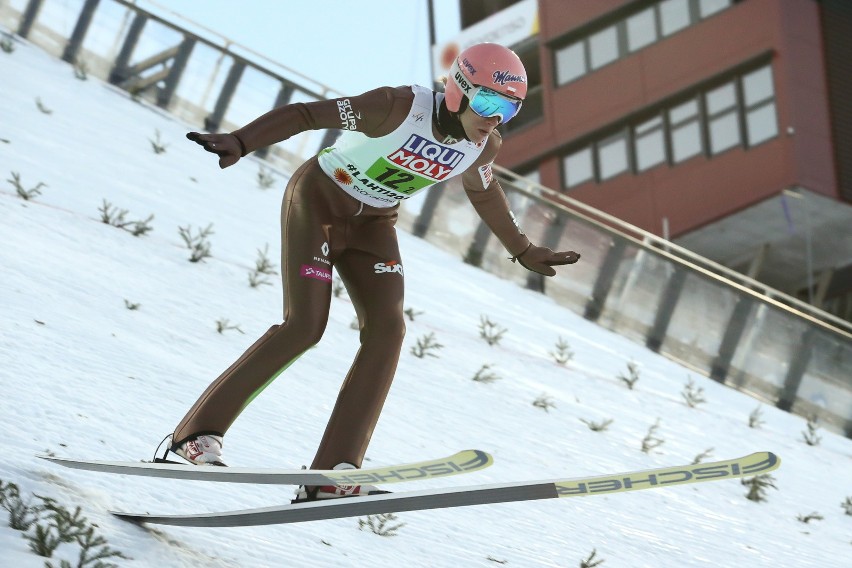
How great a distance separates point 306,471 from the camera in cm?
477

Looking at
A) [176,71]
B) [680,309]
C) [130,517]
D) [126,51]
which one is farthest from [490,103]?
[126,51]

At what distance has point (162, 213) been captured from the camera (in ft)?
38.0

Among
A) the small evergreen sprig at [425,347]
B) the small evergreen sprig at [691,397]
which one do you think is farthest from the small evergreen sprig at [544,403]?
the small evergreen sprig at [691,397]

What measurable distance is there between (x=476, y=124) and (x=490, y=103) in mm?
107

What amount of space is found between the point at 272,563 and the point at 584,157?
92.2ft

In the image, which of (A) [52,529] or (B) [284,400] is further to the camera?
(B) [284,400]

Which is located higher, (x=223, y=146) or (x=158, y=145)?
(x=158, y=145)

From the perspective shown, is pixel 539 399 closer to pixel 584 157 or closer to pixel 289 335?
pixel 289 335

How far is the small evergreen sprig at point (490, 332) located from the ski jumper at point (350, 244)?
18.3 feet

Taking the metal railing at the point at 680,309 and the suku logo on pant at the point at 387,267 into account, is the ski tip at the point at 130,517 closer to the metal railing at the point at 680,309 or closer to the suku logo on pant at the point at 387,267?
the suku logo on pant at the point at 387,267

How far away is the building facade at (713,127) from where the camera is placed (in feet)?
91.5

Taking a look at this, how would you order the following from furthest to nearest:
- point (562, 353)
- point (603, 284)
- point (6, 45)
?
point (6, 45) → point (603, 284) → point (562, 353)

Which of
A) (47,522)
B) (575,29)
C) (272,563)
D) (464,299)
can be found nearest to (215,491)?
(272,563)

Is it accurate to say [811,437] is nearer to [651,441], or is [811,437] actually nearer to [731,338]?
[651,441]
